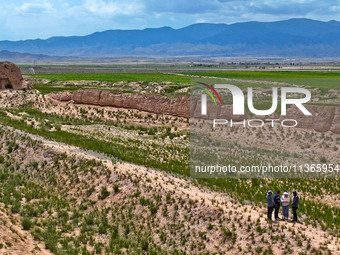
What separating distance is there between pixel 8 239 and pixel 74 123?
2525cm

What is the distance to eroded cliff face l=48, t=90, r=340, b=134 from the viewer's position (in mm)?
33228

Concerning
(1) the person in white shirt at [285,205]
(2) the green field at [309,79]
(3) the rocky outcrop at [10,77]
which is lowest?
(1) the person in white shirt at [285,205]

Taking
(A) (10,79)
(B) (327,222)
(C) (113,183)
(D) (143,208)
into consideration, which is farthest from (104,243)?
(A) (10,79)

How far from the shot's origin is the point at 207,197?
18875 millimetres

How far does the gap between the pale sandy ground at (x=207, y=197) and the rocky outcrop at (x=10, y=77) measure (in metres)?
29.6

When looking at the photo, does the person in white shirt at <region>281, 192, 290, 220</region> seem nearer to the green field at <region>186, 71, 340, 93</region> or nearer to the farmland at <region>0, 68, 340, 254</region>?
the farmland at <region>0, 68, 340, 254</region>

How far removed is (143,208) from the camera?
18.9 meters

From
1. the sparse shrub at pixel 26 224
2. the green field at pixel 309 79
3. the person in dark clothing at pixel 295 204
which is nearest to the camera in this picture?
the person in dark clothing at pixel 295 204

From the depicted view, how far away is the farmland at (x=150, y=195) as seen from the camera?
15.9 meters

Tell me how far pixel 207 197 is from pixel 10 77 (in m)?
41.0

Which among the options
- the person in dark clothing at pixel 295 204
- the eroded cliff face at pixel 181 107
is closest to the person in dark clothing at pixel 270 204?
the person in dark clothing at pixel 295 204

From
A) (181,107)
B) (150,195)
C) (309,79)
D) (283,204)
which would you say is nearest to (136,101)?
(181,107)

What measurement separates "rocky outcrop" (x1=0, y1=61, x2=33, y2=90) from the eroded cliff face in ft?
17.5

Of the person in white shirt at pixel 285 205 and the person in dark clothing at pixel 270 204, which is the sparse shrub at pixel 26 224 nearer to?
the person in dark clothing at pixel 270 204
